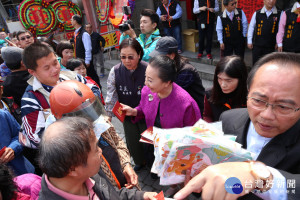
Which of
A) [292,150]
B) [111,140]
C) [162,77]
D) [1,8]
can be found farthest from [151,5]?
[1,8]

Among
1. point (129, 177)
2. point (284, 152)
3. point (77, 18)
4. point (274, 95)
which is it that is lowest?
point (129, 177)

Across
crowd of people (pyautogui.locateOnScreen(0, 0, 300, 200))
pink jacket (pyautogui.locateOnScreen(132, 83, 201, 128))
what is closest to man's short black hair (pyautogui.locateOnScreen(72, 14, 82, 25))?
crowd of people (pyautogui.locateOnScreen(0, 0, 300, 200))

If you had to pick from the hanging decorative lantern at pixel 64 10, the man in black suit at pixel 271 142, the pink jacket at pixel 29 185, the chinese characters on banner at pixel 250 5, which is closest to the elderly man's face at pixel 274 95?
the man in black suit at pixel 271 142

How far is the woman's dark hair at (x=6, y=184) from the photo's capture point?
126cm

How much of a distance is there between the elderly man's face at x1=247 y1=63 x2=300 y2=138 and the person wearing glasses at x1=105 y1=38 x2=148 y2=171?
185 cm

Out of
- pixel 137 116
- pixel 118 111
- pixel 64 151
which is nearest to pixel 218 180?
pixel 64 151

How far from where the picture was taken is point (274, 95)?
1.03 m

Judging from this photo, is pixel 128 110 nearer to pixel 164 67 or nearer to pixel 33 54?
pixel 164 67

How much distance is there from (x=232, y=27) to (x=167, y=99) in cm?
380

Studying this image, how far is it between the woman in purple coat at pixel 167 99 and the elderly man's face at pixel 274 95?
1093mm

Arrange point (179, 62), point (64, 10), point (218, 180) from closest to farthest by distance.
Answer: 1. point (218, 180)
2. point (179, 62)
3. point (64, 10)

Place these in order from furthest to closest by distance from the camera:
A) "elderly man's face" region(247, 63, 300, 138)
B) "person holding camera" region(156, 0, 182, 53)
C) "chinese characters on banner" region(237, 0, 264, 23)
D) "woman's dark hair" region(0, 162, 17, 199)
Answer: "person holding camera" region(156, 0, 182, 53) → "chinese characters on banner" region(237, 0, 264, 23) → "woman's dark hair" region(0, 162, 17, 199) → "elderly man's face" region(247, 63, 300, 138)

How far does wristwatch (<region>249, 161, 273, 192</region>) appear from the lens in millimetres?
918

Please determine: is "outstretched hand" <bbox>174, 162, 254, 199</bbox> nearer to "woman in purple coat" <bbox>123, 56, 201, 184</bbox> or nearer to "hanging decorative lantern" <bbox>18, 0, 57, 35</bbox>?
"woman in purple coat" <bbox>123, 56, 201, 184</bbox>
